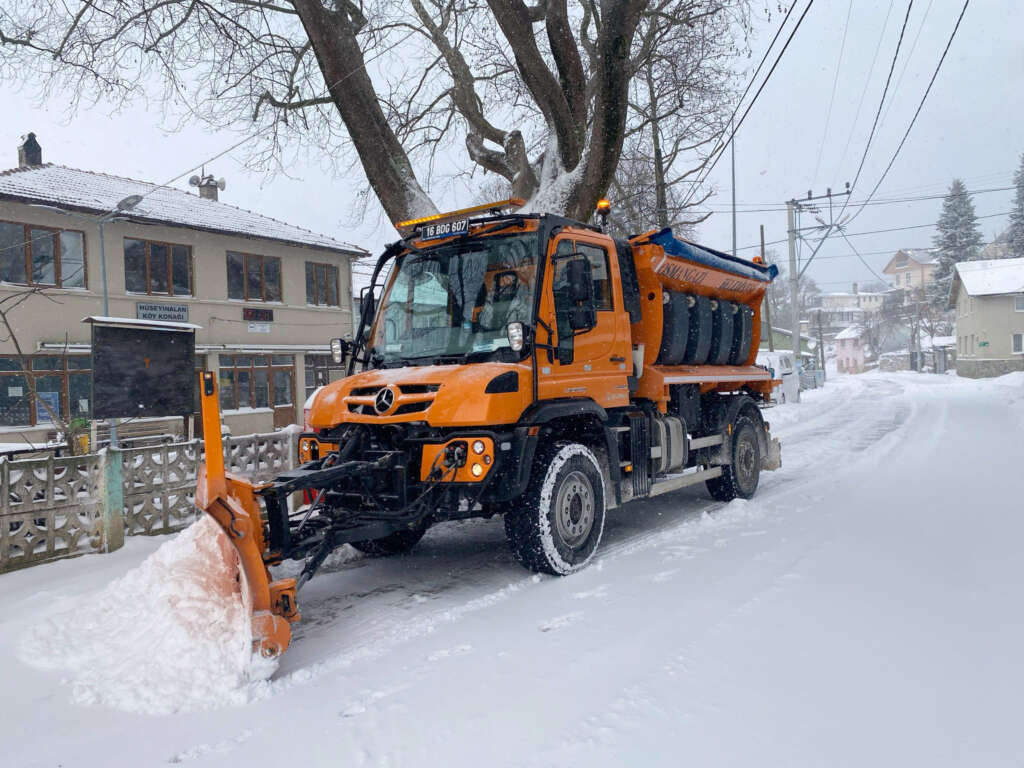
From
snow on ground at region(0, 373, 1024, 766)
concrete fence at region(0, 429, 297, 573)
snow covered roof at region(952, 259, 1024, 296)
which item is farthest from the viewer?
snow covered roof at region(952, 259, 1024, 296)

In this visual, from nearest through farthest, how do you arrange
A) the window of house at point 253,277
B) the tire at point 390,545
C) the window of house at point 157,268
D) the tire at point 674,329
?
the tire at point 390,545 < the tire at point 674,329 < the window of house at point 157,268 < the window of house at point 253,277

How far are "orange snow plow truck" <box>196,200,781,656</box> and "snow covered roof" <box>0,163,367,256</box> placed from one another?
615 inches

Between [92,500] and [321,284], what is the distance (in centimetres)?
2192

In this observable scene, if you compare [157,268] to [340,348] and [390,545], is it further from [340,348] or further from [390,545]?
[390,545]

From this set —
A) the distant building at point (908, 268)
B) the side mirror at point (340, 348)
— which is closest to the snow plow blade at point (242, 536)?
the side mirror at point (340, 348)

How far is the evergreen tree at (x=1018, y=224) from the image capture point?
6159 cm

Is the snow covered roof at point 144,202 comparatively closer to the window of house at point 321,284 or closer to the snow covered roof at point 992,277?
the window of house at point 321,284

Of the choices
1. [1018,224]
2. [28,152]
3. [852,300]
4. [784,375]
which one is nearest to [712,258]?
[784,375]

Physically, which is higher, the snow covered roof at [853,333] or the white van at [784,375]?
the snow covered roof at [853,333]

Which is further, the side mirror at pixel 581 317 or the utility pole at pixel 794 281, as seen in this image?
the utility pole at pixel 794 281

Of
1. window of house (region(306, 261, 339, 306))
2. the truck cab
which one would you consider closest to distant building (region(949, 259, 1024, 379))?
window of house (region(306, 261, 339, 306))

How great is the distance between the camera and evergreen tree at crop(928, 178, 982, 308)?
67.9 m

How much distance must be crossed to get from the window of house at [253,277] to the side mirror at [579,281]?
21.2m

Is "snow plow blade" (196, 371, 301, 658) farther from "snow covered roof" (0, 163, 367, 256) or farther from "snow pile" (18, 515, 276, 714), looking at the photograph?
"snow covered roof" (0, 163, 367, 256)
